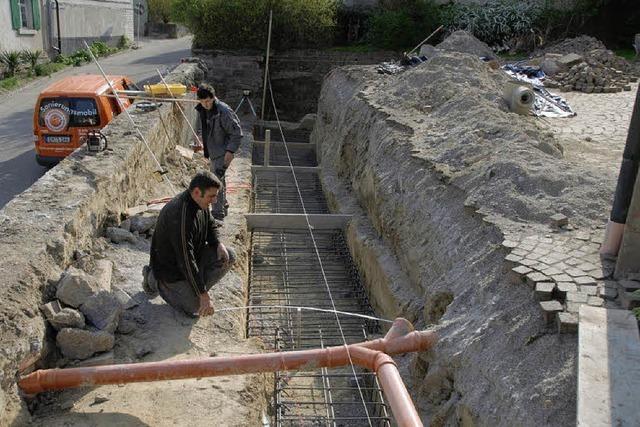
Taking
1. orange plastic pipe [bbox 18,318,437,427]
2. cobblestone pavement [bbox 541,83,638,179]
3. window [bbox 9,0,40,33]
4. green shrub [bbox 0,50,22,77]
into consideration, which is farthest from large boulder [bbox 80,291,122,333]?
window [bbox 9,0,40,33]

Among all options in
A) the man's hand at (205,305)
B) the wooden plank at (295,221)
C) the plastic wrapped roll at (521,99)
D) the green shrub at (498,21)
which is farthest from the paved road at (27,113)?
the green shrub at (498,21)

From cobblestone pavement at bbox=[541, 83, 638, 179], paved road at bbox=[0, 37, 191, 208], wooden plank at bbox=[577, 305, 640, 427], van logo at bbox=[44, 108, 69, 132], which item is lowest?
paved road at bbox=[0, 37, 191, 208]

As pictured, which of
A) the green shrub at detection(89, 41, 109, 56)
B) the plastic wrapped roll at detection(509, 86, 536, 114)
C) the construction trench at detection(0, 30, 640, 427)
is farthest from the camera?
the green shrub at detection(89, 41, 109, 56)

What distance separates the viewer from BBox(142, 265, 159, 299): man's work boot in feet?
19.2

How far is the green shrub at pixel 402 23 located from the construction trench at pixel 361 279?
11.5 meters

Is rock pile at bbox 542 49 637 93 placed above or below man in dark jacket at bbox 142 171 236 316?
above

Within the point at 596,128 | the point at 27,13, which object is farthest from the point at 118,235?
the point at 27,13

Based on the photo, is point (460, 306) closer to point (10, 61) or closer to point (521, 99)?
point (521, 99)

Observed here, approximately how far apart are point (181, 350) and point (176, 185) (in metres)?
5.03

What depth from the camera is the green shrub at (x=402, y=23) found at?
868 inches

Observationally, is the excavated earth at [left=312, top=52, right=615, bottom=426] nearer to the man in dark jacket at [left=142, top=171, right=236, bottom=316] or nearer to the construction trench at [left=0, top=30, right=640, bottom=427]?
the construction trench at [left=0, top=30, right=640, bottom=427]

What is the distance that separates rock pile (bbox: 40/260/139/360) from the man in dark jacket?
0.51m

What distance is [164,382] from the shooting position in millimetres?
5031

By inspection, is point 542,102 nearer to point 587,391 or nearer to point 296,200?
point 296,200
